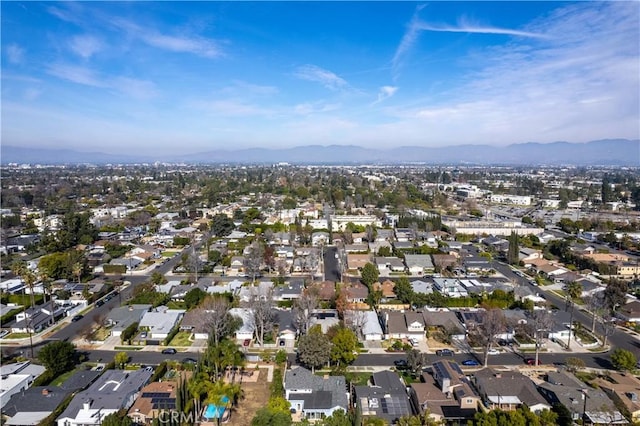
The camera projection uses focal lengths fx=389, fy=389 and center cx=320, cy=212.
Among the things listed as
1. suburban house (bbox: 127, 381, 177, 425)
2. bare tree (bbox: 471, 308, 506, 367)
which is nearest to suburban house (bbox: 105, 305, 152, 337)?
suburban house (bbox: 127, 381, 177, 425)

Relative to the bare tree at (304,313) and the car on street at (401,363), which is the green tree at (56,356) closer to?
the bare tree at (304,313)

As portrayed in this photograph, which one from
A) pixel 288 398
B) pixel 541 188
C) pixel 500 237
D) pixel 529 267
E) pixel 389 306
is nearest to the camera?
pixel 288 398

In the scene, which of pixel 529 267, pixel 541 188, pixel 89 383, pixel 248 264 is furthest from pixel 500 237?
pixel 541 188

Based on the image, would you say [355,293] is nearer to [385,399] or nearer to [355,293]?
[355,293]

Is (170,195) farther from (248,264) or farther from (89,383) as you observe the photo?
(89,383)

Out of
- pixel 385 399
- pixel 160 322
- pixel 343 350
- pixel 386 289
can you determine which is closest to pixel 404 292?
pixel 386 289

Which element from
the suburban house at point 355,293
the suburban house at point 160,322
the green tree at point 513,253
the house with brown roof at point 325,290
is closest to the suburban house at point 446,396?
the suburban house at point 355,293

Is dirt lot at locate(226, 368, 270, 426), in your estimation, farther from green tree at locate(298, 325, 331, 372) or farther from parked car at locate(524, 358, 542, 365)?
parked car at locate(524, 358, 542, 365)
